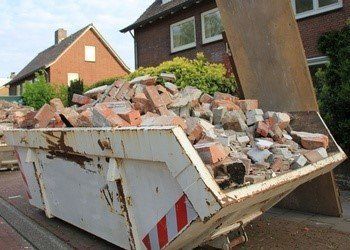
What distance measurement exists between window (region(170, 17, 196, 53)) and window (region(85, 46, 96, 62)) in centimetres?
1986

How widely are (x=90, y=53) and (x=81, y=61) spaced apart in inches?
44.3

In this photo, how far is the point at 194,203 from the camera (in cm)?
194

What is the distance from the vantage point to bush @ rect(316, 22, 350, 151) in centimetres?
550

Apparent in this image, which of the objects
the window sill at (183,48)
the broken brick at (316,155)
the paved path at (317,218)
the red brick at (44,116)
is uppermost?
the window sill at (183,48)

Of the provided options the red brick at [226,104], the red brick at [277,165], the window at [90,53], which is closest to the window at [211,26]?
the red brick at [226,104]

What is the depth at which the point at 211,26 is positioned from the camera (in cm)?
1391

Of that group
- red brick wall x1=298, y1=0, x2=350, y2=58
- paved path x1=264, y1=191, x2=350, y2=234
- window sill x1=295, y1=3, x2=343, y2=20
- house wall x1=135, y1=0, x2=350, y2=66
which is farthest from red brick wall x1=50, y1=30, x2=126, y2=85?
paved path x1=264, y1=191, x2=350, y2=234

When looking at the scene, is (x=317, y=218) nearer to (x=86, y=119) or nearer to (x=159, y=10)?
(x=86, y=119)

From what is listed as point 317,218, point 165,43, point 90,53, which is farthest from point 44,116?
point 90,53

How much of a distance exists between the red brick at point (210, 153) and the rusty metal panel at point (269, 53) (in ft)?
5.99

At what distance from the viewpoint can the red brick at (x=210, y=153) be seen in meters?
2.15

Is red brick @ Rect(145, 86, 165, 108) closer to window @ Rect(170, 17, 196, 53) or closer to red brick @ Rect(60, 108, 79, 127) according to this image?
red brick @ Rect(60, 108, 79, 127)

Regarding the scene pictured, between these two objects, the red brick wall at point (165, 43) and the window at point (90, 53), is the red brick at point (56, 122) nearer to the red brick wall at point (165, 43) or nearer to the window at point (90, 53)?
the red brick wall at point (165, 43)

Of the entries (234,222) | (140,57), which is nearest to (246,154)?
(234,222)
